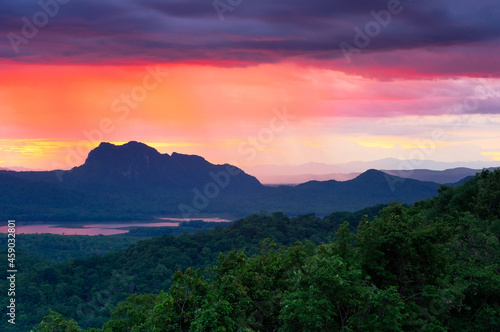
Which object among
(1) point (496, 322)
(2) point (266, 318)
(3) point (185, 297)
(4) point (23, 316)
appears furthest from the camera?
(4) point (23, 316)

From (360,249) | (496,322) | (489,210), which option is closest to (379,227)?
(360,249)

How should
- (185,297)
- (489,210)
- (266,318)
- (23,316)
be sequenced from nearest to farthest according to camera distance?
(185,297)
(266,318)
(489,210)
(23,316)

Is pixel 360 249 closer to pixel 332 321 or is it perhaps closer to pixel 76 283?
pixel 332 321

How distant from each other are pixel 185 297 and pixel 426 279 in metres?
8.14

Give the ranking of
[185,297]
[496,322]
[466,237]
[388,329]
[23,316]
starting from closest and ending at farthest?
[388,329] → [185,297] → [496,322] → [466,237] → [23,316]

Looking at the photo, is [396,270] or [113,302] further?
[113,302]

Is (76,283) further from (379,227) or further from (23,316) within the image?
(379,227)

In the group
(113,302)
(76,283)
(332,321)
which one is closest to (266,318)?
(332,321)

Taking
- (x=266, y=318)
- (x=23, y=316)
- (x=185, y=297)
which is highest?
(x=185, y=297)

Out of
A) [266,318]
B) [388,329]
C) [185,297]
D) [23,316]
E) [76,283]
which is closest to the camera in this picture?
[388,329]

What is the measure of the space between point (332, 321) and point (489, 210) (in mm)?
17712

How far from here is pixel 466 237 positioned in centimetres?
2216

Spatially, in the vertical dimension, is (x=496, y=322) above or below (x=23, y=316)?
above

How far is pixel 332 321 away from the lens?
15.0 metres
